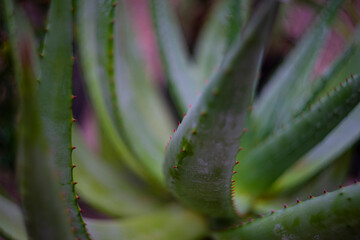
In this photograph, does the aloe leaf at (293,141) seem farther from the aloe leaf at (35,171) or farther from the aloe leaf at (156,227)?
the aloe leaf at (35,171)

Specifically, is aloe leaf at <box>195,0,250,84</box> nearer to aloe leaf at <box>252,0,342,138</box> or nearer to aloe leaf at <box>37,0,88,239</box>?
aloe leaf at <box>252,0,342,138</box>

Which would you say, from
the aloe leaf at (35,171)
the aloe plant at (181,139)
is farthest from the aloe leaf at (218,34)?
the aloe leaf at (35,171)

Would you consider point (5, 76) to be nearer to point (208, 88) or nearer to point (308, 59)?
point (208, 88)

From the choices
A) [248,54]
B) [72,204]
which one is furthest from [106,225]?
[248,54]

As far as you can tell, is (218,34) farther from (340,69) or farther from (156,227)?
(156,227)

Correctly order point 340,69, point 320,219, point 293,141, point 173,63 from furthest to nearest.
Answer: point 173,63 < point 340,69 < point 293,141 < point 320,219

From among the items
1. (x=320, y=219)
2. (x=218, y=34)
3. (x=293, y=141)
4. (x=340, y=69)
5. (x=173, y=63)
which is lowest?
(x=320, y=219)

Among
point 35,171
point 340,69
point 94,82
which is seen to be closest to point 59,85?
point 35,171

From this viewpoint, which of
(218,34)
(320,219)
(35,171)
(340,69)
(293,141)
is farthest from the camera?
(218,34)
